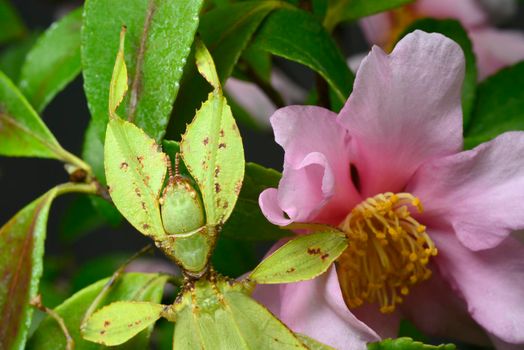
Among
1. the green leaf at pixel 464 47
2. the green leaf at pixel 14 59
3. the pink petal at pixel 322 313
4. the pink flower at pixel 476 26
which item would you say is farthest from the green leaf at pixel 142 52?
the green leaf at pixel 14 59

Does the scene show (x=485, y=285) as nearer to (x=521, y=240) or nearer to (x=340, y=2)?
(x=521, y=240)

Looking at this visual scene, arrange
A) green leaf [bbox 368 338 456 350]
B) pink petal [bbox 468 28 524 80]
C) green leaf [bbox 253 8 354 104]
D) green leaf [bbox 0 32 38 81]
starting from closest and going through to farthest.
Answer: green leaf [bbox 368 338 456 350] → green leaf [bbox 253 8 354 104] → pink petal [bbox 468 28 524 80] → green leaf [bbox 0 32 38 81]

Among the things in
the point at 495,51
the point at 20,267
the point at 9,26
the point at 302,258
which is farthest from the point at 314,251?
the point at 9,26

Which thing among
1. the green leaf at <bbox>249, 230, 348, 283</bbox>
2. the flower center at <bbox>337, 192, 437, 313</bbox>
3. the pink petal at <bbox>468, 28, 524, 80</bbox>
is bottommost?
the pink petal at <bbox>468, 28, 524, 80</bbox>

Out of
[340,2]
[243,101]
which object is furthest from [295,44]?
[243,101]

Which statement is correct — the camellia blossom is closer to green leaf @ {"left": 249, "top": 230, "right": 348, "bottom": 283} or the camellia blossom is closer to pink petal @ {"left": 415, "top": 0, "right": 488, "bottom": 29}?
green leaf @ {"left": 249, "top": 230, "right": 348, "bottom": 283}

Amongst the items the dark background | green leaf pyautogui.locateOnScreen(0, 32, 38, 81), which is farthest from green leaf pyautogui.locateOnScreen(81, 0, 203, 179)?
the dark background

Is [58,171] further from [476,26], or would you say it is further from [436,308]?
[436,308]
